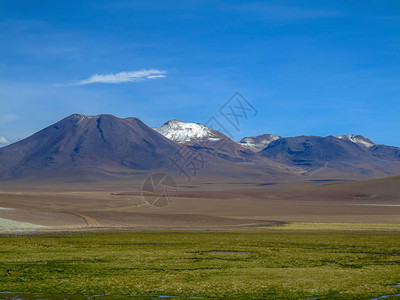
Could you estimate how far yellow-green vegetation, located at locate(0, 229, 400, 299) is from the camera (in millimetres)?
22359

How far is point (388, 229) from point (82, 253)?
3498 centimetres

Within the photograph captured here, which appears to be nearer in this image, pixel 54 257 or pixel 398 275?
pixel 398 275

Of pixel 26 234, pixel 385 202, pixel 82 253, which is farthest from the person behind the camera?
pixel 385 202

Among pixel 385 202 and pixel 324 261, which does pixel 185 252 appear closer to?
Result: pixel 324 261

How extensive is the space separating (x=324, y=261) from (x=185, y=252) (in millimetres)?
9180

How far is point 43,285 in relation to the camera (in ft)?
75.2

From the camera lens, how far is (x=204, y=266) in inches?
1119

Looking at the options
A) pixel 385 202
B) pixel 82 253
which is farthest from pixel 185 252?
pixel 385 202

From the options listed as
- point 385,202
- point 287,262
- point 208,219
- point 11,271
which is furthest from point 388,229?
point 385,202

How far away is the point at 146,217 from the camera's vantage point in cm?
6688

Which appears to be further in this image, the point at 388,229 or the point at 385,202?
the point at 385,202

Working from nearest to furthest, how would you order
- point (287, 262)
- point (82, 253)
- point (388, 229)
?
point (287, 262) < point (82, 253) < point (388, 229)

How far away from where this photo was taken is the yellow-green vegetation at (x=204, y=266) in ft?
73.4

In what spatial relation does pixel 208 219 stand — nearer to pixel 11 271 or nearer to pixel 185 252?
pixel 185 252
